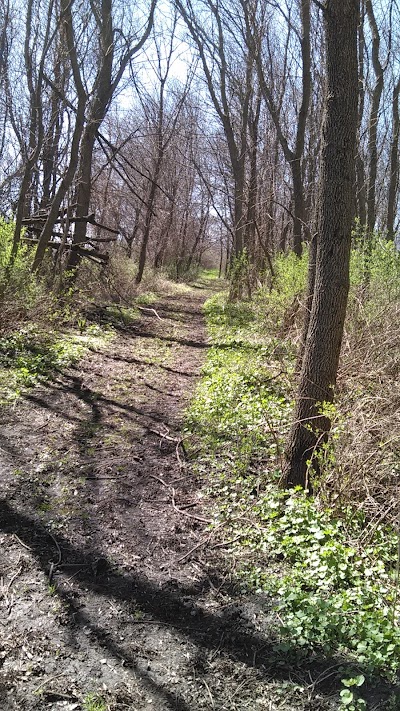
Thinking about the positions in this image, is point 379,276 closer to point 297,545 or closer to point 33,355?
point 297,545

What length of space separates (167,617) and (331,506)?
1494 mm

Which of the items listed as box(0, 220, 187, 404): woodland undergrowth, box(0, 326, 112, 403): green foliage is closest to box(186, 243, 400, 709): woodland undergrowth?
box(0, 326, 112, 403): green foliage

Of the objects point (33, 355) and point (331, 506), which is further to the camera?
point (33, 355)

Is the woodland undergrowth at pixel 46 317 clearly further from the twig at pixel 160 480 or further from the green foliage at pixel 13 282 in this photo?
the twig at pixel 160 480

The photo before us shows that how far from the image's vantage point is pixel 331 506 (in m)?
3.82

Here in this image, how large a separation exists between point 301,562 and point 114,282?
41.4 feet

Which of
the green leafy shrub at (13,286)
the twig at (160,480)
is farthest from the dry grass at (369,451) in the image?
the green leafy shrub at (13,286)

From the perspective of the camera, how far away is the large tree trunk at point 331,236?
3.98m

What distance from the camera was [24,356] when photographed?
8008 mm

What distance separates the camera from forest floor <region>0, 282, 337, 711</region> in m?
2.48

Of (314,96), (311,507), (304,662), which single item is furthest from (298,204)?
(304,662)

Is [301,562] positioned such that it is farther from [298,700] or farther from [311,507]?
[298,700]

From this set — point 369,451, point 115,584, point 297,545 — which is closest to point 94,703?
point 115,584

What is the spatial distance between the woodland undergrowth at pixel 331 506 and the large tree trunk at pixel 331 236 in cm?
20
